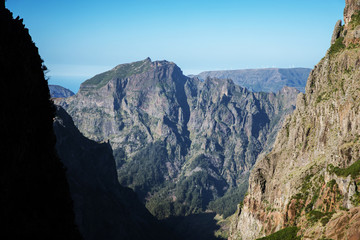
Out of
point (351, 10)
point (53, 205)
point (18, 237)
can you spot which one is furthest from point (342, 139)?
point (18, 237)

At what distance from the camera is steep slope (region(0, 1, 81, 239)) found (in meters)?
33.8

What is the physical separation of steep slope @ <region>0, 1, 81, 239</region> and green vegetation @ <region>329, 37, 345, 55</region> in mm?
116538

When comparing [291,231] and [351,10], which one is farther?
[351,10]

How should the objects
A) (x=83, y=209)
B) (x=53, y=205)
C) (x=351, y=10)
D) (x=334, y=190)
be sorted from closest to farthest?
(x=53, y=205), (x=334, y=190), (x=351, y=10), (x=83, y=209)

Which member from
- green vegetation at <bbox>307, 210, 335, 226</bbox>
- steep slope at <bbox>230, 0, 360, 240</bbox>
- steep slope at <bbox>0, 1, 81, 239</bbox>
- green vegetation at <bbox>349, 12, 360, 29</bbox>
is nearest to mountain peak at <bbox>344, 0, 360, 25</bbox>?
steep slope at <bbox>230, 0, 360, 240</bbox>

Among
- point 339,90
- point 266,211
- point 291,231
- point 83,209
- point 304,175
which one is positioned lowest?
point 83,209

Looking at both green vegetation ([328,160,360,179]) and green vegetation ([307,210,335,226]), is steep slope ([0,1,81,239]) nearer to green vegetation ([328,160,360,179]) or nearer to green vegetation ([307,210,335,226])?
green vegetation ([307,210,335,226])

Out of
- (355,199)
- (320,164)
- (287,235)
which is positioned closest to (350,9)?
(320,164)

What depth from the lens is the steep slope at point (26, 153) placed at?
3378 cm

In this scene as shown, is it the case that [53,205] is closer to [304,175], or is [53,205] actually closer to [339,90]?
[304,175]

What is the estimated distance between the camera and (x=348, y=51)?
379ft

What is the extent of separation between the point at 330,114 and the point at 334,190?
37.0 m

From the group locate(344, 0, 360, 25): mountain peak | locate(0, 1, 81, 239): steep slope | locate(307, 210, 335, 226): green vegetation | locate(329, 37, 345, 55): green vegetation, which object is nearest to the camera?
locate(0, 1, 81, 239): steep slope

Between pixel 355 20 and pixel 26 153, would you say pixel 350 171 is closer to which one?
pixel 355 20
